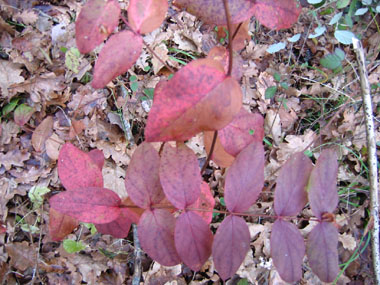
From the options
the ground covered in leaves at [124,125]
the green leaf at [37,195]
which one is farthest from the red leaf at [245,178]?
the green leaf at [37,195]

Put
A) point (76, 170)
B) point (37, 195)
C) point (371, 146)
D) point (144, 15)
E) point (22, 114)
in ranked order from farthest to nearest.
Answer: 1. point (22, 114)
2. point (37, 195)
3. point (371, 146)
4. point (76, 170)
5. point (144, 15)

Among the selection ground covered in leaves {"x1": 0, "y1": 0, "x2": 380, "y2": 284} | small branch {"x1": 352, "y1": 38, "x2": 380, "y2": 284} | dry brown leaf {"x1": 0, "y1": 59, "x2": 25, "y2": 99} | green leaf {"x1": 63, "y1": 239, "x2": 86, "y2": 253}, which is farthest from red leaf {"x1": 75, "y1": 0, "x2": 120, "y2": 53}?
dry brown leaf {"x1": 0, "y1": 59, "x2": 25, "y2": 99}

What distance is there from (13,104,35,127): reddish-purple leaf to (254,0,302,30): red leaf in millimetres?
1871

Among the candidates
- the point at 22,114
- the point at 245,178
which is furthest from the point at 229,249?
the point at 22,114

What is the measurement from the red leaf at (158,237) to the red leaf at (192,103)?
0.38 meters

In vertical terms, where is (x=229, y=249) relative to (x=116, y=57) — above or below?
below

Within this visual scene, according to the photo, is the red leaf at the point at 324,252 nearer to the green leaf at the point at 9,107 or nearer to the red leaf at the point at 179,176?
the red leaf at the point at 179,176

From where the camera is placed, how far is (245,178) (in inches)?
40.9

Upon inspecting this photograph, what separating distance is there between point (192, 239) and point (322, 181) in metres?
0.50

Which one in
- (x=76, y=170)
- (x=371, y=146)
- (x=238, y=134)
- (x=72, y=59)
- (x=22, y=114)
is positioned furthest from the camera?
(x=72, y=59)

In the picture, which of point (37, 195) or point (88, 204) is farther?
point (37, 195)

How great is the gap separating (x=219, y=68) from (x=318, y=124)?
1927mm

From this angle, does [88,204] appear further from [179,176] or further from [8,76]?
[8,76]

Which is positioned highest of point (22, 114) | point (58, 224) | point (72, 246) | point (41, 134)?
point (58, 224)
